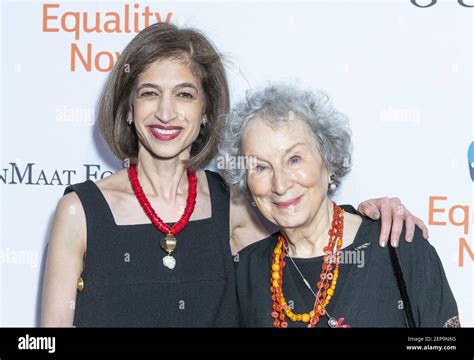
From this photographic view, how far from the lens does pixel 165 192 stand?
6.66 ft

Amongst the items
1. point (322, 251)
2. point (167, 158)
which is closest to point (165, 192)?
point (167, 158)

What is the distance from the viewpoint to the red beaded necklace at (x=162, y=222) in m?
1.92

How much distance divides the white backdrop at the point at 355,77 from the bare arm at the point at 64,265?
0.54 m

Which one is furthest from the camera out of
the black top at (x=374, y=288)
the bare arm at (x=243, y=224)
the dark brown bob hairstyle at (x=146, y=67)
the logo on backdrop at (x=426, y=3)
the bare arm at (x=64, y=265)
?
the logo on backdrop at (x=426, y=3)

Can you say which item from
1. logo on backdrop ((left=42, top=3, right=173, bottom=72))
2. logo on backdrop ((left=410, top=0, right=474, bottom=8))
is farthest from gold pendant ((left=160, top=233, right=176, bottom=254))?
logo on backdrop ((left=410, top=0, right=474, bottom=8))

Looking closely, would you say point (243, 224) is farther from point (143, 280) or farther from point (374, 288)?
point (374, 288)

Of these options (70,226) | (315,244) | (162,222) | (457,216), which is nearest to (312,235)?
(315,244)

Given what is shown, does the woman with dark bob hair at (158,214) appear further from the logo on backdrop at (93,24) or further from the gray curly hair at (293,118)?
the logo on backdrop at (93,24)

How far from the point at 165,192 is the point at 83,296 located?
15.2 inches

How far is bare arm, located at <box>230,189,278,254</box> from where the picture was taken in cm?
207

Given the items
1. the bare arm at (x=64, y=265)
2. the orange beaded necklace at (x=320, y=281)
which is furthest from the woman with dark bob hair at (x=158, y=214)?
the orange beaded necklace at (x=320, y=281)

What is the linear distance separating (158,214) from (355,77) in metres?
0.84

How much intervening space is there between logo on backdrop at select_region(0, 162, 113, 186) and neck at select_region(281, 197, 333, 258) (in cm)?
85

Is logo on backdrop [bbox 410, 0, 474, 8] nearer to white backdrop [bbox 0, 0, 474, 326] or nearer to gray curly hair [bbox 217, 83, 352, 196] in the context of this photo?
white backdrop [bbox 0, 0, 474, 326]
